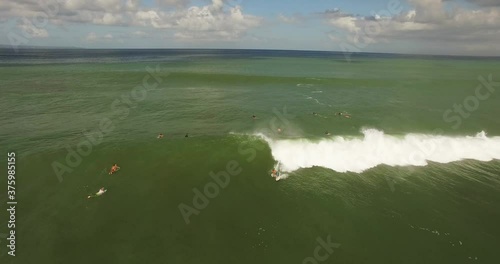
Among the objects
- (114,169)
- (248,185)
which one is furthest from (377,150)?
(114,169)

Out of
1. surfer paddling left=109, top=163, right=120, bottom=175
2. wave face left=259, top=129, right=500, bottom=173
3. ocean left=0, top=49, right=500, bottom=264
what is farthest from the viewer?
wave face left=259, top=129, right=500, bottom=173

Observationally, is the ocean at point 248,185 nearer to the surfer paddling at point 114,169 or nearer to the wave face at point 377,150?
the wave face at point 377,150

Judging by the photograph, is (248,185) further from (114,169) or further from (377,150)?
(377,150)

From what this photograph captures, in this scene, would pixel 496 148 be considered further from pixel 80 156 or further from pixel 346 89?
A: pixel 80 156

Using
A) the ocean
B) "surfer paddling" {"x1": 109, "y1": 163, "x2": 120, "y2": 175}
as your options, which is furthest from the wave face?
"surfer paddling" {"x1": 109, "y1": 163, "x2": 120, "y2": 175}

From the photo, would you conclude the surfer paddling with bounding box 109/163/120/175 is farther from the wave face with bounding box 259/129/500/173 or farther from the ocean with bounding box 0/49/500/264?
the wave face with bounding box 259/129/500/173

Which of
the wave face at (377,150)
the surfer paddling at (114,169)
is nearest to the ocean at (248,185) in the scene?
the wave face at (377,150)

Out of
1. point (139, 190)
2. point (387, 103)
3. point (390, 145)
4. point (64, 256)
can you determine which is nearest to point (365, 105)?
point (387, 103)
